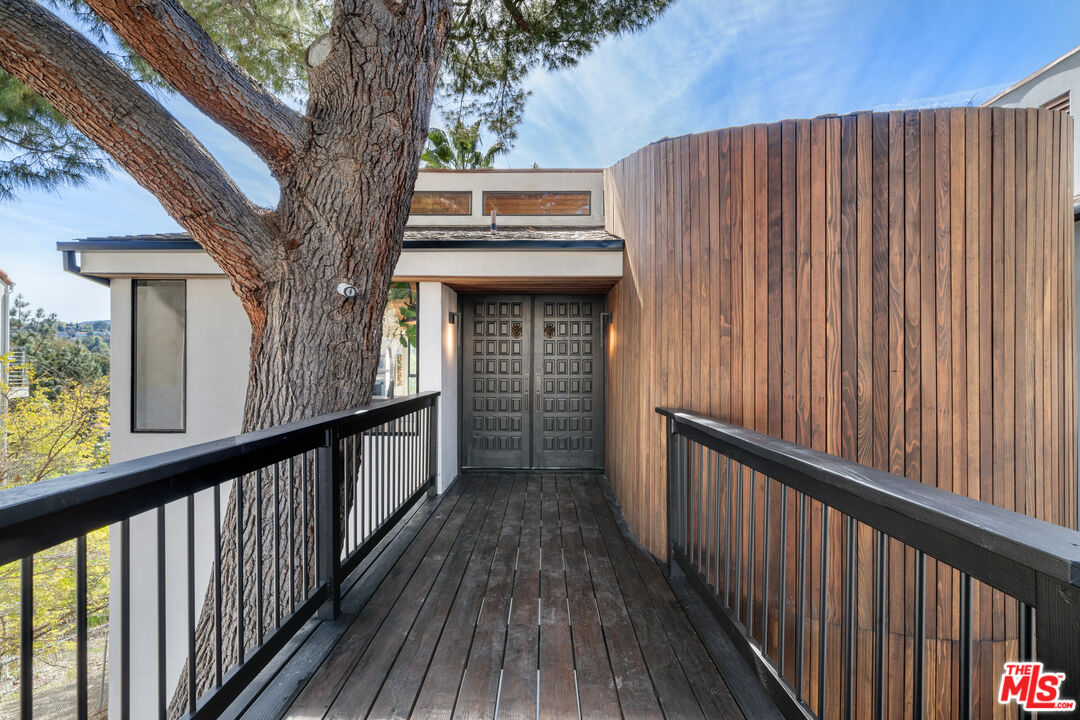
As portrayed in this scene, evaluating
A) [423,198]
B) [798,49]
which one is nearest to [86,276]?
[423,198]

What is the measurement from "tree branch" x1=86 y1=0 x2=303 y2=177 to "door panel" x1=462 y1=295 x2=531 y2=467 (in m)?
3.23

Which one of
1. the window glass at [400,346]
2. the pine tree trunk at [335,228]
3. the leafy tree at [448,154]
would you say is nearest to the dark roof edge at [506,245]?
the window glass at [400,346]

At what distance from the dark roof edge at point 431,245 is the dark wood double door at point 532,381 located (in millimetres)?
1241

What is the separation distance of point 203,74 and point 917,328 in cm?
419

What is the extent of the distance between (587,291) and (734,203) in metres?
2.63

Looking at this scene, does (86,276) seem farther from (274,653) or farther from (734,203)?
(734,203)

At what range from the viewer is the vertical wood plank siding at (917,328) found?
8.79 feet

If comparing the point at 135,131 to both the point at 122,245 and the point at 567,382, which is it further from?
the point at 567,382

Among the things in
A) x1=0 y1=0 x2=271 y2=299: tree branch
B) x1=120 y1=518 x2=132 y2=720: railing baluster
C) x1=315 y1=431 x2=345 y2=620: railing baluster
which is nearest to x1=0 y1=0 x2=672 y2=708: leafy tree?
x1=0 y1=0 x2=271 y2=299: tree branch

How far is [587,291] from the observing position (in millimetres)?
5473

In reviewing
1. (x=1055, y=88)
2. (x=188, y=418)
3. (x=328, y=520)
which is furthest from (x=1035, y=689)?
(x=1055, y=88)

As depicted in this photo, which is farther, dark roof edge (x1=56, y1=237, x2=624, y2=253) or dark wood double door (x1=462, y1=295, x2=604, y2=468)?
dark wood double door (x1=462, y1=295, x2=604, y2=468)

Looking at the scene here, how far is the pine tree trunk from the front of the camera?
250 cm

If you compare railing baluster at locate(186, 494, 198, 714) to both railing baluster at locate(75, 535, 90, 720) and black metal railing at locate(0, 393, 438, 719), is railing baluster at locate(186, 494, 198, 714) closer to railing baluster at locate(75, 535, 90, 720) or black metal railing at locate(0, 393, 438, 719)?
black metal railing at locate(0, 393, 438, 719)
